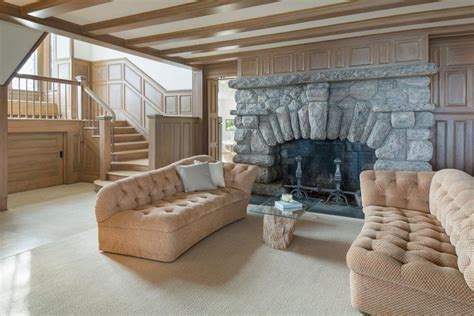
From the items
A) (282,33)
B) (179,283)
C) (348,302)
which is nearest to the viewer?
(348,302)

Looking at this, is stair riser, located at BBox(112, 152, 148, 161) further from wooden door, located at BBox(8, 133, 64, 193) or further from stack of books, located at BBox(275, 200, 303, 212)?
stack of books, located at BBox(275, 200, 303, 212)

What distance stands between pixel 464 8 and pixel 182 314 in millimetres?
4191

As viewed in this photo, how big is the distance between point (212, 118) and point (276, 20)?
10.4 feet

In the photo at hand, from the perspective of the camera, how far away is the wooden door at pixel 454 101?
15.2ft

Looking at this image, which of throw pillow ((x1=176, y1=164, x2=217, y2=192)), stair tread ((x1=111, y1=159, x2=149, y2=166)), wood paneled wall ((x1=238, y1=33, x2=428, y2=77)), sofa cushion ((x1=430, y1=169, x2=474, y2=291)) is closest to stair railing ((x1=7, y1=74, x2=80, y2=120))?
stair tread ((x1=111, y1=159, x2=149, y2=166))

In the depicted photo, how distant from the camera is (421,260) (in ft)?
6.63

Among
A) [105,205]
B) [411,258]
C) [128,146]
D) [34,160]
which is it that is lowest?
[411,258]

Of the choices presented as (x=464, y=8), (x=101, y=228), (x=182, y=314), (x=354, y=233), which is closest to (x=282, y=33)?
(x=464, y=8)

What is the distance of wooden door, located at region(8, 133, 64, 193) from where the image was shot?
19.7 feet

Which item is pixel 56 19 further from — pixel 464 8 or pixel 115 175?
pixel 464 8

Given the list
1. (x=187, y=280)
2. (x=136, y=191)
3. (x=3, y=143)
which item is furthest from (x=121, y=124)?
(x=187, y=280)

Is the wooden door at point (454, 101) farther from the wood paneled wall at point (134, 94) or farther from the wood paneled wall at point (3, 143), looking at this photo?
the wood paneled wall at point (3, 143)

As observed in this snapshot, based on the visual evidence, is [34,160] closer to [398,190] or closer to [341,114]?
[341,114]

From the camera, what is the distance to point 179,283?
2.57 m
